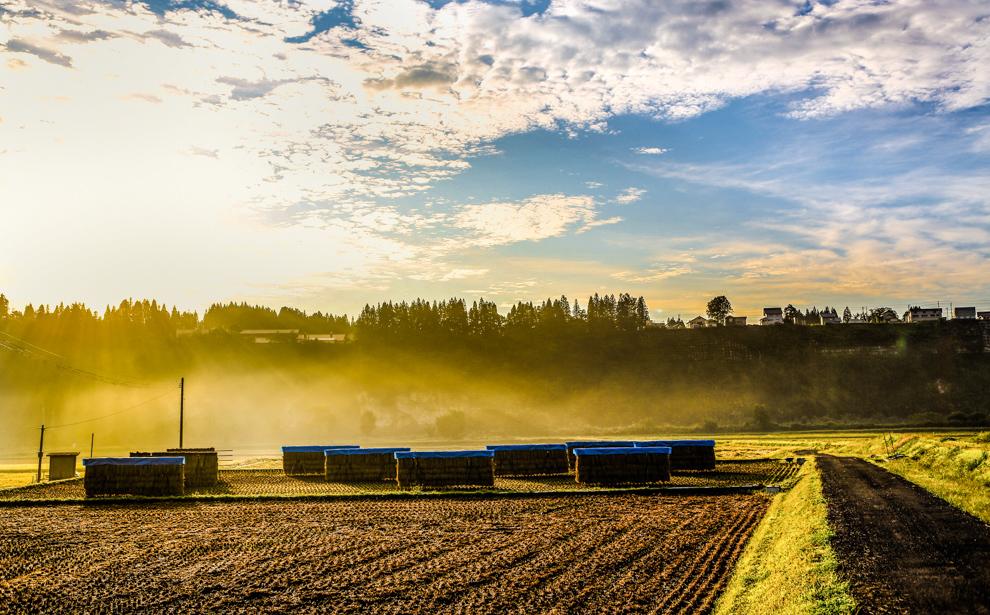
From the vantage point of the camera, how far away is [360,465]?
145 ft

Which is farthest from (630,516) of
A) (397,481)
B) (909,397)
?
(909,397)

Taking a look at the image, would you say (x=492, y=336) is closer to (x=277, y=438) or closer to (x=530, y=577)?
(x=277, y=438)

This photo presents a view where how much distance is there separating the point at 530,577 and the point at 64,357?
17674 centimetres

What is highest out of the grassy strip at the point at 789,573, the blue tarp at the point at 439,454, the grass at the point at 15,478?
the blue tarp at the point at 439,454

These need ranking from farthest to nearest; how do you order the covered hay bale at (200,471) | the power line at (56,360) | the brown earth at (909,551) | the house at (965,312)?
the house at (965,312)
the power line at (56,360)
the covered hay bale at (200,471)
the brown earth at (909,551)

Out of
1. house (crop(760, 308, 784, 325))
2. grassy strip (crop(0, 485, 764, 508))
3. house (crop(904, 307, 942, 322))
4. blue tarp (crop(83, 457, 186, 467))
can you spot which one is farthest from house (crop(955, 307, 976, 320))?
blue tarp (crop(83, 457, 186, 467))

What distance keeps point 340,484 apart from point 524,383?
98511 millimetres

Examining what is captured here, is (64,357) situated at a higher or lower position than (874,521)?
higher

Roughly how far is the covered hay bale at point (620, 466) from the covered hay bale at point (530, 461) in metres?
4.09

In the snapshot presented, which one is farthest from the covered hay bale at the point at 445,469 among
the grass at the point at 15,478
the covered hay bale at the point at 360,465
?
the grass at the point at 15,478

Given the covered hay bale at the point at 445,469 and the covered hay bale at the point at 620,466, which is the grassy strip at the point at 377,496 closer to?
the covered hay bale at the point at 445,469

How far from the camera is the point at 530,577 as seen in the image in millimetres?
19297

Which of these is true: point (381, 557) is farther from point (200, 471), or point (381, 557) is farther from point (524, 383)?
point (524, 383)

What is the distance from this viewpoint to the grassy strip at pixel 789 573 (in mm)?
15297
